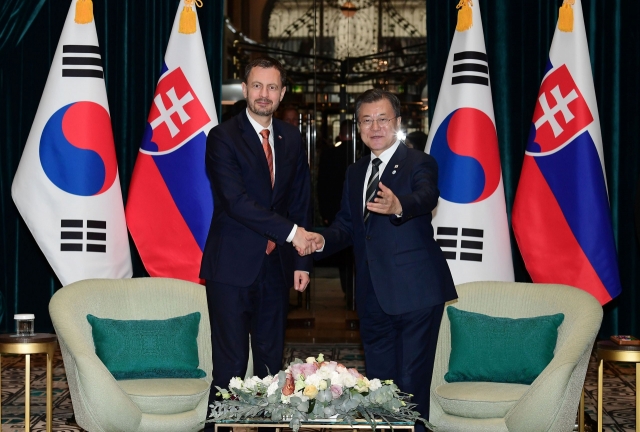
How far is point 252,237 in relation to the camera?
12.6 ft

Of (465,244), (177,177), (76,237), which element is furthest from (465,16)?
(76,237)

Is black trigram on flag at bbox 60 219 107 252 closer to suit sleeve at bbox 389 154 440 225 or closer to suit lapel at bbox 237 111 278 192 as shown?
suit lapel at bbox 237 111 278 192

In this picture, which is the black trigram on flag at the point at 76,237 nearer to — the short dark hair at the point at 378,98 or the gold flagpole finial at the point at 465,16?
the short dark hair at the point at 378,98

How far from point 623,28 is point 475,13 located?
1561 millimetres

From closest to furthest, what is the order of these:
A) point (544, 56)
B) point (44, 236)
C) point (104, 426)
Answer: point (104, 426), point (44, 236), point (544, 56)

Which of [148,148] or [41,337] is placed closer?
[41,337]

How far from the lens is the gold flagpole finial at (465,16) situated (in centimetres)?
553

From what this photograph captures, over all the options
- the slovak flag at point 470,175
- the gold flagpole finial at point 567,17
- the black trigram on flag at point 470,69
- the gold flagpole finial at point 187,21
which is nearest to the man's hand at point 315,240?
the slovak flag at point 470,175

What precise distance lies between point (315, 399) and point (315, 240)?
94 centimetres

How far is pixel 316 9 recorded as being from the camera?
24.0ft

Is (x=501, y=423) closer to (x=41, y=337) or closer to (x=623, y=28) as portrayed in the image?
(x=41, y=337)

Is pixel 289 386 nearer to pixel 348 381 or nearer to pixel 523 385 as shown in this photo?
pixel 348 381

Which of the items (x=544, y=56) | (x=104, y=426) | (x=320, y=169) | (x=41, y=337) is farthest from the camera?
(x=320, y=169)

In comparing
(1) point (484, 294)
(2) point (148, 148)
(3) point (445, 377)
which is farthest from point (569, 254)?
(2) point (148, 148)
